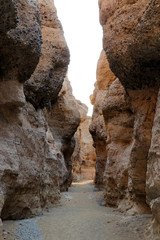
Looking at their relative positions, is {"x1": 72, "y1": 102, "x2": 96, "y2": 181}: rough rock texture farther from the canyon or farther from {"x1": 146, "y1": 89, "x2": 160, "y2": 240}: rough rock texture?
{"x1": 146, "y1": 89, "x2": 160, "y2": 240}: rough rock texture

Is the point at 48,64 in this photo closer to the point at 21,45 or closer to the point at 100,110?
the point at 21,45

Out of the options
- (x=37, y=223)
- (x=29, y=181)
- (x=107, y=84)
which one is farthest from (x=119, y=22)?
(x=107, y=84)

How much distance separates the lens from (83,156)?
1198 inches

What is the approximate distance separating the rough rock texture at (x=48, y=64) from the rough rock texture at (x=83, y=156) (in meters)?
17.4

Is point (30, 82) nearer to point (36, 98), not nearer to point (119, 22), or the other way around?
point (36, 98)

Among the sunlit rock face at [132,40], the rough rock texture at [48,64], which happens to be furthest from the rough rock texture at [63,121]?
the sunlit rock face at [132,40]

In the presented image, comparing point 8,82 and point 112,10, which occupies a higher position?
point 112,10

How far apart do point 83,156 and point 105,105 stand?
2087 centimetres

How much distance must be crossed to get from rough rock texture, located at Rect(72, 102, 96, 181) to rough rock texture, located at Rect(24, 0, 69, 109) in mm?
17361

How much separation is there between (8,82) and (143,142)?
13.1 feet

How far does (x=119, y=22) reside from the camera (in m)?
6.89

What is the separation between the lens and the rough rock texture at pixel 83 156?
2722 centimetres

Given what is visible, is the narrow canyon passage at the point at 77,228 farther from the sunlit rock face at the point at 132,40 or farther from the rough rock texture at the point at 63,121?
the rough rock texture at the point at 63,121

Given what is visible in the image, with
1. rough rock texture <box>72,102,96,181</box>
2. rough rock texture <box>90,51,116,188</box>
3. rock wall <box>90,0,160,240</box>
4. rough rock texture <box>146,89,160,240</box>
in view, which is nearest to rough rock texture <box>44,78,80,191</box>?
rough rock texture <box>90,51,116,188</box>
